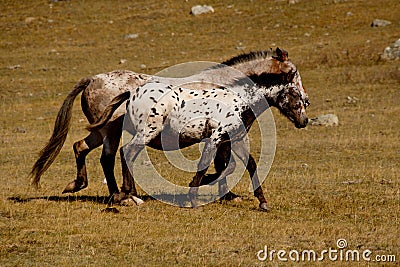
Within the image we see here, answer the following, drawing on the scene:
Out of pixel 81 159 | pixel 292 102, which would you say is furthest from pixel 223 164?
pixel 81 159

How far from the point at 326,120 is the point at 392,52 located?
905 centimetres

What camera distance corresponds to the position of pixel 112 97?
36.5 ft

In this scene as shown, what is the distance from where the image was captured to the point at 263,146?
1772cm

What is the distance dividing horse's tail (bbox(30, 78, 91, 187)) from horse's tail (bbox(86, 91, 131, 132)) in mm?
829

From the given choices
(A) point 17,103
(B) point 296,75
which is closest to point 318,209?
(B) point 296,75

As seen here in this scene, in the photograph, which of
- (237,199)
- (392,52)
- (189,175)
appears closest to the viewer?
(237,199)

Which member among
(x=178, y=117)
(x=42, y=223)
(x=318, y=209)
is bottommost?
(x=318, y=209)

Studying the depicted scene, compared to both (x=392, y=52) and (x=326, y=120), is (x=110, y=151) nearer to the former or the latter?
(x=326, y=120)

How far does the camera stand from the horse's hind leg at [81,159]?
11.2 meters

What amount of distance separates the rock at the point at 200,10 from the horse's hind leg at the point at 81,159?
28293mm

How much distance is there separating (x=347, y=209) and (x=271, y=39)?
23937 mm

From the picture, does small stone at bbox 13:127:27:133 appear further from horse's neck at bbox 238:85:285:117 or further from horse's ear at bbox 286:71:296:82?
horse's ear at bbox 286:71:296:82

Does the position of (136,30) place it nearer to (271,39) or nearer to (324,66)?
(271,39)

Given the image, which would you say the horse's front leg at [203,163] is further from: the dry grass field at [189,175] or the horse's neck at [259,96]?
the horse's neck at [259,96]
